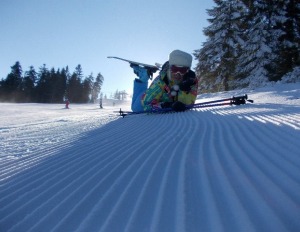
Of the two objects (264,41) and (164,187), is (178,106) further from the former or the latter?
(264,41)

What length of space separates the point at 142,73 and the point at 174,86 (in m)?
2.83

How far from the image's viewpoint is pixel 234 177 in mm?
2311

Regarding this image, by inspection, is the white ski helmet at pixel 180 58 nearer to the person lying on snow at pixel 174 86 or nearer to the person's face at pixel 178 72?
the person lying on snow at pixel 174 86

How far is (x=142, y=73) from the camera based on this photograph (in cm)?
1157

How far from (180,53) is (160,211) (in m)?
7.44

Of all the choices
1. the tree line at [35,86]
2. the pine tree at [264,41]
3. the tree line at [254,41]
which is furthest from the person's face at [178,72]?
the tree line at [35,86]

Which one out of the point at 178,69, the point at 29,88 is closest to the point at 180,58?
the point at 178,69

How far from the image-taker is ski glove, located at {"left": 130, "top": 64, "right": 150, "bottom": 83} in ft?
37.7

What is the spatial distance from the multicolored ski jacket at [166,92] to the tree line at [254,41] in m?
10.8

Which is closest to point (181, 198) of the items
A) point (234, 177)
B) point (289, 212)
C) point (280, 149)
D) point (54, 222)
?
point (234, 177)

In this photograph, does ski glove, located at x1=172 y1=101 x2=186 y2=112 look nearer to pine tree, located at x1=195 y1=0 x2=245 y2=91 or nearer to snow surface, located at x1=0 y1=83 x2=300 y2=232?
snow surface, located at x1=0 y1=83 x2=300 y2=232

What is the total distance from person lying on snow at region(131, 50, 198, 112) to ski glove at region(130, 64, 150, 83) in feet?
5.14

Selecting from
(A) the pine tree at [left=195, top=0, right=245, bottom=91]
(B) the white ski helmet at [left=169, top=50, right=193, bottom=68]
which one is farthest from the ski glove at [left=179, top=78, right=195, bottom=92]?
(A) the pine tree at [left=195, top=0, right=245, bottom=91]

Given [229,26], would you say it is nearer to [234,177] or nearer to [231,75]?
[231,75]
